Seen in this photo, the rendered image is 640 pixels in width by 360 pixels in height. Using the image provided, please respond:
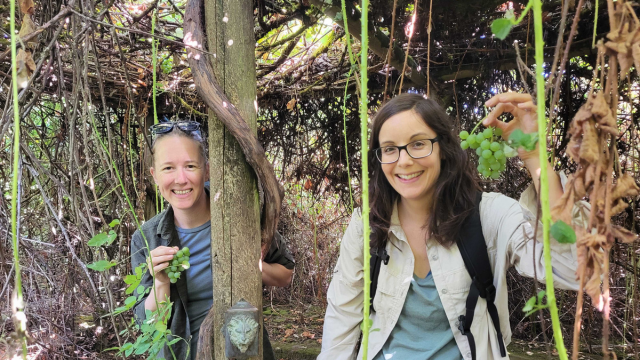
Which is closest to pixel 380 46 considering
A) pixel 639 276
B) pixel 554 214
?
pixel 554 214

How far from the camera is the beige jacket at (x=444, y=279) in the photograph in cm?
149

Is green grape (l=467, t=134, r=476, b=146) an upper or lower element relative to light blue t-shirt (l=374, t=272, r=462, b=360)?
upper

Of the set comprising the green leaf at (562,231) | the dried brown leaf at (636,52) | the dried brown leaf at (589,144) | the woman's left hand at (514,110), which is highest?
the woman's left hand at (514,110)

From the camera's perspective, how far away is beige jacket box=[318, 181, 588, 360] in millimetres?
1488

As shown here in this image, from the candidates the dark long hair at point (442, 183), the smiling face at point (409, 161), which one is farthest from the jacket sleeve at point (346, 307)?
the smiling face at point (409, 161)

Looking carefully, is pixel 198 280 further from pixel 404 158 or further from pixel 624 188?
pixel 624 188

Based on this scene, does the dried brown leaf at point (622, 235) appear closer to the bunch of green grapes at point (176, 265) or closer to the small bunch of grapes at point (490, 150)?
the small bunch of grapes at point (490, 150)

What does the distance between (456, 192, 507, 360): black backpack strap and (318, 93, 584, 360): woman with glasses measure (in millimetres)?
19

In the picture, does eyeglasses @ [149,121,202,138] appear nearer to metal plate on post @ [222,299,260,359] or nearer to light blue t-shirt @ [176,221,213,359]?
light blue t-shirt @ [176,221,213,359]

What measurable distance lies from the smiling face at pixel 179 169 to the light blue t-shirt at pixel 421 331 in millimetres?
964

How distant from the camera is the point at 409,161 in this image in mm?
1629

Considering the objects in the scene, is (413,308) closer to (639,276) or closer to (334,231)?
(639,276)

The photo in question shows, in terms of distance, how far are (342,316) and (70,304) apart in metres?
2.21

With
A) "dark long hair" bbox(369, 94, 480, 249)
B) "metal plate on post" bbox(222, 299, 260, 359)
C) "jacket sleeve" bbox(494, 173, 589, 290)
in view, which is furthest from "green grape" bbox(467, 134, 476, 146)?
"metal plate on post" bbox(222, 299, 260, 359)
